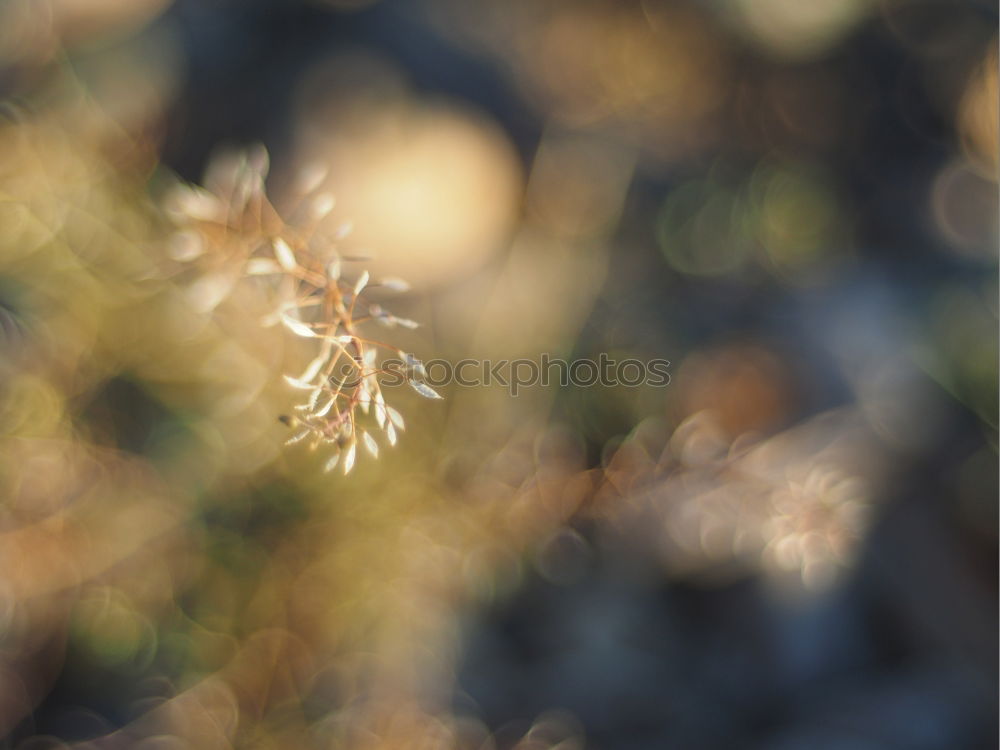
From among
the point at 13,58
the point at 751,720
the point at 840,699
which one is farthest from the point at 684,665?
the point at 13,58

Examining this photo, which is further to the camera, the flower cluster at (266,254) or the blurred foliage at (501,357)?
the blurred foliage at (501,357)

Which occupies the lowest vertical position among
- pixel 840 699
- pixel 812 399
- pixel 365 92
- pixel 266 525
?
pixel 266 525

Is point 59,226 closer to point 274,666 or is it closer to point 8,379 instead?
point 8,379

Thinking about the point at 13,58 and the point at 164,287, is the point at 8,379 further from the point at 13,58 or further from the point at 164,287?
the point at 13,58

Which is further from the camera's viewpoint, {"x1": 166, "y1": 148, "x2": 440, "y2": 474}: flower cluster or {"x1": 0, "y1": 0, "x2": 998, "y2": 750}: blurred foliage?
{"x1": 0, "y1": 0, "x2": 998, "y2": 750}: blurred foliage

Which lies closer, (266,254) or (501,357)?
(266,254)

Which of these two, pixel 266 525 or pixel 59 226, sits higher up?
pixel 59 226

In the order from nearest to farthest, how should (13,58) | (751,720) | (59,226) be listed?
1. (59,226)
2. (13,58)
3. (751,720)

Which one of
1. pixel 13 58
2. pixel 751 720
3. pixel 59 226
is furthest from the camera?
pixel 751 720

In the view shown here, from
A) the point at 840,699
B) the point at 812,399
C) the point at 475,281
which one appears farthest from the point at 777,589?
the point at 475,281

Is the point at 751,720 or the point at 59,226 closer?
the point at 59,226
